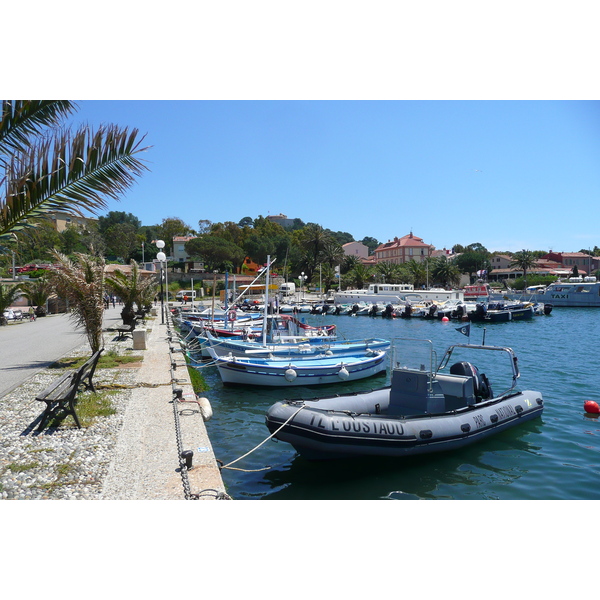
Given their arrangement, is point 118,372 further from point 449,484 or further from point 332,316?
point 332,316

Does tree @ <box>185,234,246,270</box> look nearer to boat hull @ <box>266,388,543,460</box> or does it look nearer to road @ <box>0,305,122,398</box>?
road @ <box>0,305,122,398</box>

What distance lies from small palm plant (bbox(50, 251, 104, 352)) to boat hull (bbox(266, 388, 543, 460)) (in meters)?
6.90

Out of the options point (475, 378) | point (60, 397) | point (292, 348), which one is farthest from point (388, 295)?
point (60, 397)

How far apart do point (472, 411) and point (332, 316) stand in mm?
45518

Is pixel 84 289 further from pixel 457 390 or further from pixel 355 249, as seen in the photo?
pixel 355 249

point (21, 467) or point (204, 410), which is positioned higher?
point (21, 467)

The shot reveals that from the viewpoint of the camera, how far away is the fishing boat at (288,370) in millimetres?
15891

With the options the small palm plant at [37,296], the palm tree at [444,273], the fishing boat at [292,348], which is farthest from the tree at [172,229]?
the fishing boat at [292,348]

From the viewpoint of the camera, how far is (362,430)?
8.32 meters

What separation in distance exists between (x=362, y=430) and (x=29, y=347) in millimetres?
15131

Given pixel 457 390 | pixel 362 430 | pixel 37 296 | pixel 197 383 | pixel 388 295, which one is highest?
pixel 37 296

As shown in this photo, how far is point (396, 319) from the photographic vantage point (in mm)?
50688

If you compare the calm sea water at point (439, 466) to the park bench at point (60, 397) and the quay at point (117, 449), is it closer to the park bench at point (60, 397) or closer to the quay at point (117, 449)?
the quay at point (117, 449)

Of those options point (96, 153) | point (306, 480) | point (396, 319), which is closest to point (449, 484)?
point (306, 480)
